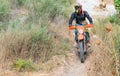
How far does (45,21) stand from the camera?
9844mm

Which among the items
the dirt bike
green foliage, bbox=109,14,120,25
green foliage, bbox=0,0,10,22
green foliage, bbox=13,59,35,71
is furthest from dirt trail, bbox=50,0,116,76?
green foliage, bbox=0,0,10,22

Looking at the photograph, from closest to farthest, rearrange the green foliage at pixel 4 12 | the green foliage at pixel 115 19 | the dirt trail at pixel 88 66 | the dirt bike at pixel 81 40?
the dirt trail at pixel 88 66 → the dirt bike at pixel 81 40 → the green foliage at pixel 4 12 → the green foliage at pixel 115 19

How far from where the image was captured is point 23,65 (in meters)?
7.46

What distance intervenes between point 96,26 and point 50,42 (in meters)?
2.45

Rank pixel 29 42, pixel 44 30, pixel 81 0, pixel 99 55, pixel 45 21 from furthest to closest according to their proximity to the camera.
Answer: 1. pixel 81 0
2. pixel 45 21
3. pixel 44 30
4. pixel 29 42
5. pixel 99 55

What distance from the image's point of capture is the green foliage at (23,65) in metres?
7.44

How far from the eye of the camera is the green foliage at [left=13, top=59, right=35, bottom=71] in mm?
7441

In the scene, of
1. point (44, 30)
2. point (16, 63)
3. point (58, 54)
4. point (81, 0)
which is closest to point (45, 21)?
point (44, 30)

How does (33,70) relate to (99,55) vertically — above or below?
below

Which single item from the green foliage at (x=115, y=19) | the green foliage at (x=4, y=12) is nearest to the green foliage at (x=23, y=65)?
the green foliage at (x=4, y=12)

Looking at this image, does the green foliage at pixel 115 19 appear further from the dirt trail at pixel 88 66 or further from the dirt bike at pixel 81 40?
the dirt bike at pixel 81 40

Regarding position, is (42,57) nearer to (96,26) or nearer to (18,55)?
(18,55)

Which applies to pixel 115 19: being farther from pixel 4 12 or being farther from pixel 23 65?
pixel 23 65

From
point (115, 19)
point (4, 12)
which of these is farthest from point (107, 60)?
point (115, 19)
